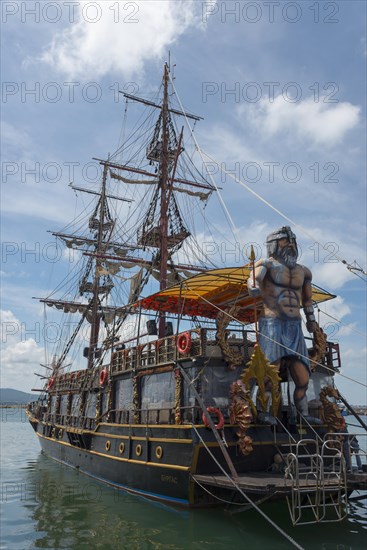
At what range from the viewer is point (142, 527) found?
1114 cm

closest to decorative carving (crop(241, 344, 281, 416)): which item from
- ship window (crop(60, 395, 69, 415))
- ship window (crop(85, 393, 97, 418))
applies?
ship window (crop(85, 393, 97, 418))

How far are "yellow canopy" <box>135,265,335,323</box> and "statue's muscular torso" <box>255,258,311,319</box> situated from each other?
18.8 inches

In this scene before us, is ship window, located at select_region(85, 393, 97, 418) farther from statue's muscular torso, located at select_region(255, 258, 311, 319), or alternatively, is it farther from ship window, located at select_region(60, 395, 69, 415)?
statue's muscular torso, located at select_region(255, 258, 311, 319)

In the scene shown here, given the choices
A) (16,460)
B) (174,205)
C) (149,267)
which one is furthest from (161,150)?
(16,460)

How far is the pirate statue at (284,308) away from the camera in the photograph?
1302cm

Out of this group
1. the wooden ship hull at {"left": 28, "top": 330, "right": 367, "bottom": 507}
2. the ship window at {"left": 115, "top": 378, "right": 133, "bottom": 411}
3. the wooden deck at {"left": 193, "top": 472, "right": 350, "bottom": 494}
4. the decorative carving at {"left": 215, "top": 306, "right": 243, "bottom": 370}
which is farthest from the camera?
the ship window at {"left": 115, "top": 378, "right": 133, "bottom": 411}

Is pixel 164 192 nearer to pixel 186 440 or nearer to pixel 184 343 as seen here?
pixel 184 343

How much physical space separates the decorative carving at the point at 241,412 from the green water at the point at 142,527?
1.70m

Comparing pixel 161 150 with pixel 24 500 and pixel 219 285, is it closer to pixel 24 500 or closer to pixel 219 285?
pixel 219 285

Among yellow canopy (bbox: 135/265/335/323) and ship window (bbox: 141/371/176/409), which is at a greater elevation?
yellow canopy (bbox: 135/265/335/323)

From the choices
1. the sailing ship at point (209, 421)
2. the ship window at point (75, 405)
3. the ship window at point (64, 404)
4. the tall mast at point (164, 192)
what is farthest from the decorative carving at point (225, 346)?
the ship window at point (64, 404)

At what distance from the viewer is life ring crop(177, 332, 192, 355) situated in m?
13.3

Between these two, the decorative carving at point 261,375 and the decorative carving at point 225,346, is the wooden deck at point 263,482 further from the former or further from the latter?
the decorative carving at point 225,346

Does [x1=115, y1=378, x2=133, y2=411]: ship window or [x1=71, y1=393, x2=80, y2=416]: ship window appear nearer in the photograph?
[x1=115, y1=378, x2=133, y2=411]: ship window
